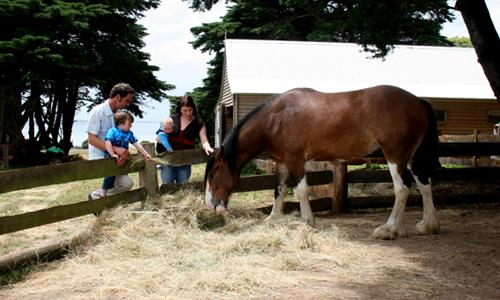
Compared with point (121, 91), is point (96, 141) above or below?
below

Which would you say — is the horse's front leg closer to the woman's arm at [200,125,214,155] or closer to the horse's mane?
the horse's mane

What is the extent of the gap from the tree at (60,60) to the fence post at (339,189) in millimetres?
12251

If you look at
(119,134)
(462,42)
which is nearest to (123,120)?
(119,134)

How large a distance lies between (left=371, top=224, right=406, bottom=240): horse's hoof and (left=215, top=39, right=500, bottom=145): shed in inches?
444

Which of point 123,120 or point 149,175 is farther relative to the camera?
point 149,175

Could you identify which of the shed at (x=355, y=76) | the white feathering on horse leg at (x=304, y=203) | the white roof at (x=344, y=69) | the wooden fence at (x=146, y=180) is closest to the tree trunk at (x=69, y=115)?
the shed at (x=355, y=76)

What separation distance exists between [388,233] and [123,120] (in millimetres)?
3210

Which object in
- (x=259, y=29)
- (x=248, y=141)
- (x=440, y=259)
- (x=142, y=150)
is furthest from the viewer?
(x=259, y=29)

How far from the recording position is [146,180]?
5.65 metres

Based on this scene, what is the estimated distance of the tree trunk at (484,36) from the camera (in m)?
7.00

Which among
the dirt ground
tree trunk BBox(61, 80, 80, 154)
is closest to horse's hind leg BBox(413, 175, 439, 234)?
the dirt ground

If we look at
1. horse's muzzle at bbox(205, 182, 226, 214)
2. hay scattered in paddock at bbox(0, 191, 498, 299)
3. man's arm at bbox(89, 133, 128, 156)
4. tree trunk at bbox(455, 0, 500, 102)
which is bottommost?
hay scattered in paddock at bbox(0, 191, 498, 299)

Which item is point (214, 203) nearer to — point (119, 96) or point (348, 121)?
point (119, 96)

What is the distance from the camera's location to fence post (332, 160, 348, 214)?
24.0 ft
